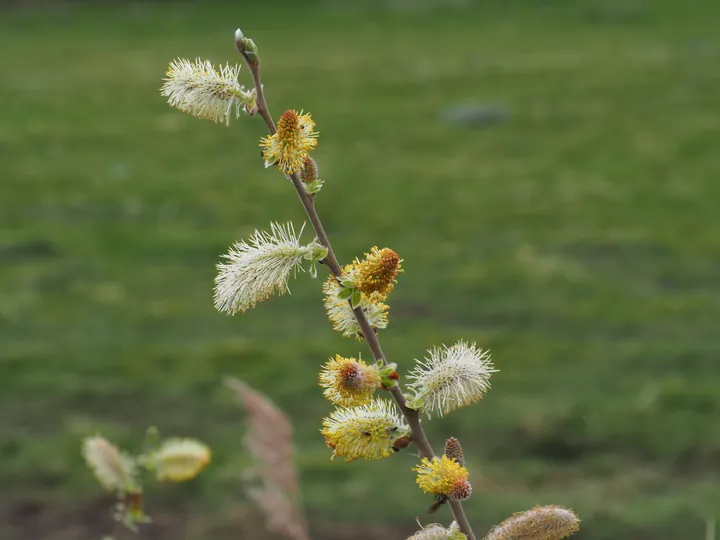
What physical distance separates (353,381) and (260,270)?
15 centimetres

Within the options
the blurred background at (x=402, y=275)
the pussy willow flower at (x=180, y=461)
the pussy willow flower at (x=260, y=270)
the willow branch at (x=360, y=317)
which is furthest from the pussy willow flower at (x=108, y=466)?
the blurred background at (x=402, y=275)

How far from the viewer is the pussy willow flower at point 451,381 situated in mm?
937

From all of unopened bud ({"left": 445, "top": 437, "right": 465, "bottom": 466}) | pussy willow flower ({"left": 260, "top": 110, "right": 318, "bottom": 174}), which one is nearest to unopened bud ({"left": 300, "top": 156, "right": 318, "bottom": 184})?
pussy willow flower ({"left": 260, "top": 110, "right": 318, "bottom": 174})

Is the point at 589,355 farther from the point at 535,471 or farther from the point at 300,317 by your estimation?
the point at 300,317

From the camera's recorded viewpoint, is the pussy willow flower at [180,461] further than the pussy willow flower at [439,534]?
Yes

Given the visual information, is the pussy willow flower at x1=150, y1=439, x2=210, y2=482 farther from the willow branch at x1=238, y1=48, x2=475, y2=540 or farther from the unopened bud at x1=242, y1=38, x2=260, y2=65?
the unopened bud at x1=242, y1=38, x2=260, y2=65

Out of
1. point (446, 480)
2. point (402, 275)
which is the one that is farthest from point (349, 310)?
point (402, 275)

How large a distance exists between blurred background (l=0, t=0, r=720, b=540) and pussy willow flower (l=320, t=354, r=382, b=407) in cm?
267

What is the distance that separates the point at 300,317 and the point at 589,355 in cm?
182

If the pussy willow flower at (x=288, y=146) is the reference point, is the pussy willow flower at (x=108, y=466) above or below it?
above

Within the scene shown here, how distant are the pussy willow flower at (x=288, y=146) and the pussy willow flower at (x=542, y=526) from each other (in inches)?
14.7

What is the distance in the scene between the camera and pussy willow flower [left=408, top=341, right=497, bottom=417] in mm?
937

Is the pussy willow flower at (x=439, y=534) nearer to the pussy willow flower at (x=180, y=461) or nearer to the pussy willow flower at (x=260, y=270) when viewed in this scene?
the pussy willow flower at (x=260, y=270)

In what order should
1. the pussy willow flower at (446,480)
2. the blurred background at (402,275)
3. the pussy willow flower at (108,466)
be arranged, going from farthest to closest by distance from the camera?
the blurred background at (402,275)
the pussy willow flower at (108,466)
the pussy willow flower at (446,480)
